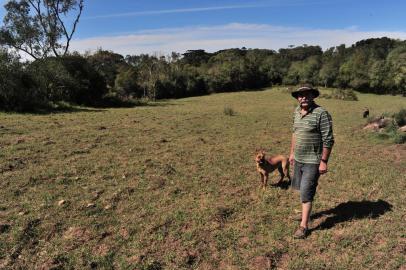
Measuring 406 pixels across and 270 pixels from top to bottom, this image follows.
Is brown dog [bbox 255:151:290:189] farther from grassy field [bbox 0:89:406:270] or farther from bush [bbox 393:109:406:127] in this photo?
bush [bbox 393:109:406:127]

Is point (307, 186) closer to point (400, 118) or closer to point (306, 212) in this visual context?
point (306, 212)

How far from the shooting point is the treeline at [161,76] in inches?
819

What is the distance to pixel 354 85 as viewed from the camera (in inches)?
2283

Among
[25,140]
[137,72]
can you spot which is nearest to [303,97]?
[25,140]

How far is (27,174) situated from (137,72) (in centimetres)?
4341

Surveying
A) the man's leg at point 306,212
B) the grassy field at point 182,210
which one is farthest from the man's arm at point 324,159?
the grassy field at point 182,210

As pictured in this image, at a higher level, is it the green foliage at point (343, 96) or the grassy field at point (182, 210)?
the grassy field at point (182, 210)

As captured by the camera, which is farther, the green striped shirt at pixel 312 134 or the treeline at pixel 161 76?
the treeline at pixel 161 76

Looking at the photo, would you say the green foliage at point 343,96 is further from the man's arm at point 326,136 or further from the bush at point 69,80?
the man's arm at point 326,136

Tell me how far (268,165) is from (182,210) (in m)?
2.09

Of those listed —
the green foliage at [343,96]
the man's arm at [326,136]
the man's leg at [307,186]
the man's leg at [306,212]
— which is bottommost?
the green foliage at [343,96]

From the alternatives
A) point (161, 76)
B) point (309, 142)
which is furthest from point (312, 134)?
point (161, 76)

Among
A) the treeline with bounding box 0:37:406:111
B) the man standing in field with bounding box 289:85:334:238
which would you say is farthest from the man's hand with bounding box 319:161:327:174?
the treeline with bounding box 0:37:406:111

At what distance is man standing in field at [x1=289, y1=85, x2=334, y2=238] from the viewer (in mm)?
4781
